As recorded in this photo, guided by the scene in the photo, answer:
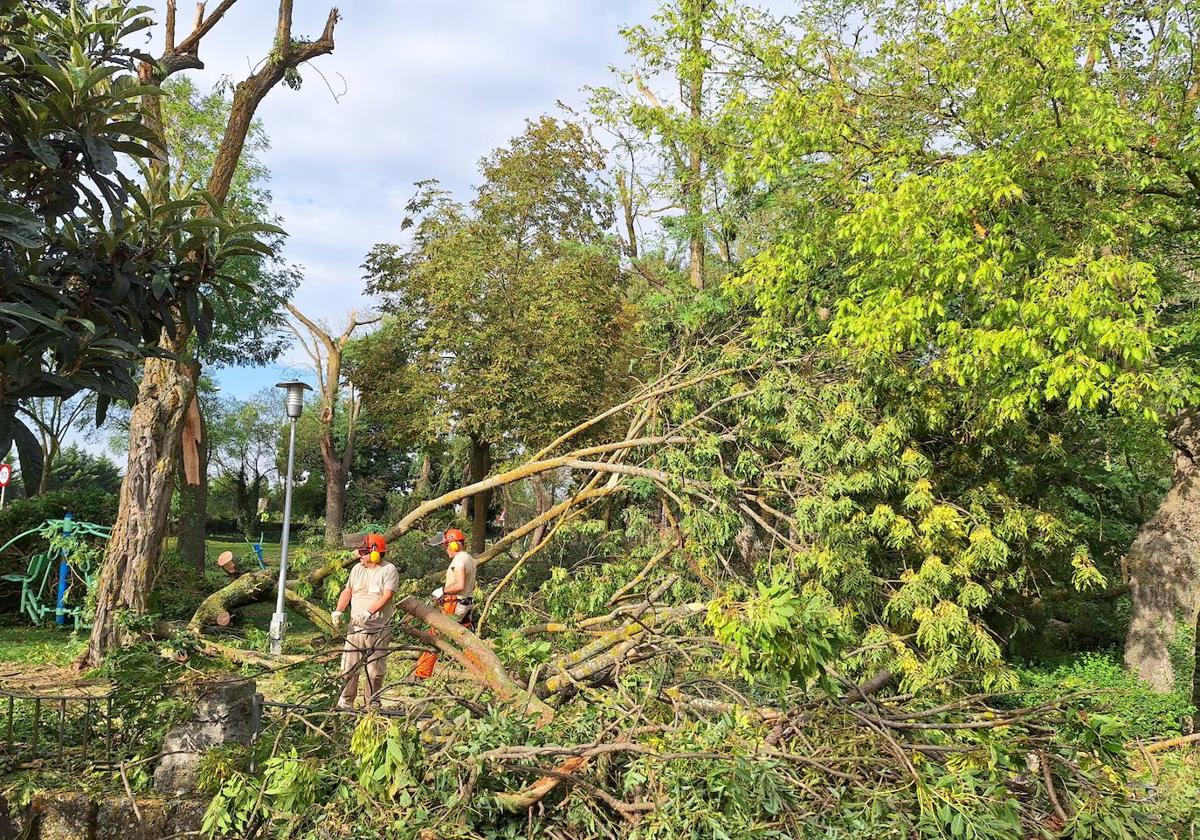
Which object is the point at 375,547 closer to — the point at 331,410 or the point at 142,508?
the point at 142,508

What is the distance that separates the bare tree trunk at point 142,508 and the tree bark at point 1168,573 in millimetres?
11187

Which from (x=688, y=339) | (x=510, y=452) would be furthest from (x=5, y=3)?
(x=510, y=452)

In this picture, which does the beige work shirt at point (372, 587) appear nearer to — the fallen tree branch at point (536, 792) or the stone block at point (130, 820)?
the stone block at point (130, 820)

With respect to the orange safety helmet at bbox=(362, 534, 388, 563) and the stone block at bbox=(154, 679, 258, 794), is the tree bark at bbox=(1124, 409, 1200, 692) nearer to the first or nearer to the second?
the orange safety helmet at bbox=(362, 534, 388, 563)

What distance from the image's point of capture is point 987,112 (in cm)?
883

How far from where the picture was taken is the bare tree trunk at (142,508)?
816 centimetres

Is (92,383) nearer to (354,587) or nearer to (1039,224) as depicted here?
(354,587)

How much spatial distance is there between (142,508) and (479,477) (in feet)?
29.8

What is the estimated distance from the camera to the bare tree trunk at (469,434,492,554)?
16.7m

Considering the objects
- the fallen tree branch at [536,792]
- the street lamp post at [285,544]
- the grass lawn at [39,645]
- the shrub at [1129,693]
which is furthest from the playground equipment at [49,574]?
the shrub at [1129,693]

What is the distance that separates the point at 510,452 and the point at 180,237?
1295cm

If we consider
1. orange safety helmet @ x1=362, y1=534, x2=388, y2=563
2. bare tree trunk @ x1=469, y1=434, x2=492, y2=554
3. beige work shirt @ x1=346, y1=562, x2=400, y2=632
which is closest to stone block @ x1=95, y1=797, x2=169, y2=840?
beige work shirt @ x1=346, y1=562, x2=400, y2=632

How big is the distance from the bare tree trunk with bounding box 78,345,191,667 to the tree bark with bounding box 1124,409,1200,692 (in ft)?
36.7

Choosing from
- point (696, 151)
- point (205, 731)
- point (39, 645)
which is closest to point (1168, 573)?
point (696, 151)
